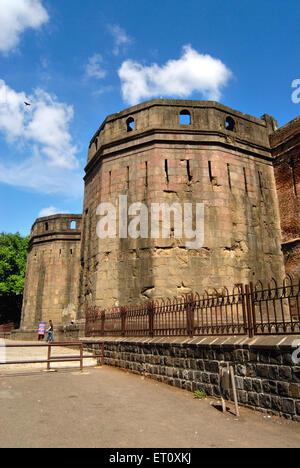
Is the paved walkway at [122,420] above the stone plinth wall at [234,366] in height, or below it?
below

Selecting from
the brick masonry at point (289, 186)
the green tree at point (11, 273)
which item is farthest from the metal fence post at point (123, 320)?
the green tree at point (11, 273)

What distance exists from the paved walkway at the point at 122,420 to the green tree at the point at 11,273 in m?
31.4

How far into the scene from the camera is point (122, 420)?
179 inches

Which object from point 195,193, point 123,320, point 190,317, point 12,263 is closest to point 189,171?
point 195,193

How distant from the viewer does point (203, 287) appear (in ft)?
37.3

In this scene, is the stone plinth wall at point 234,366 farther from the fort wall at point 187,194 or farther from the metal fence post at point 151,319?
the fort wall at point 187,194

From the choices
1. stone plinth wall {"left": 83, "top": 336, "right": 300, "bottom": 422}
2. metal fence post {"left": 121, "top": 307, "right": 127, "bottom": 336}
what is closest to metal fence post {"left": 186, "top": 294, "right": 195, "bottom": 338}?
stone plinth wall {"left": 83, "top": 336, "right": 300, "bottom": 422}

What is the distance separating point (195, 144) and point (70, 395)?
31.4ft

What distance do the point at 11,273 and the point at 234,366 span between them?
35564 mm

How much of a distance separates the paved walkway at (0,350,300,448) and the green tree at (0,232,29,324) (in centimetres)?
3141

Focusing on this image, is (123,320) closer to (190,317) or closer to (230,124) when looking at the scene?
(190,317)

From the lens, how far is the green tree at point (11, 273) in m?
36.2

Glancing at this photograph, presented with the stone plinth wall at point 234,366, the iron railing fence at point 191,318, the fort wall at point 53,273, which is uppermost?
the fort wall at point 53,273
